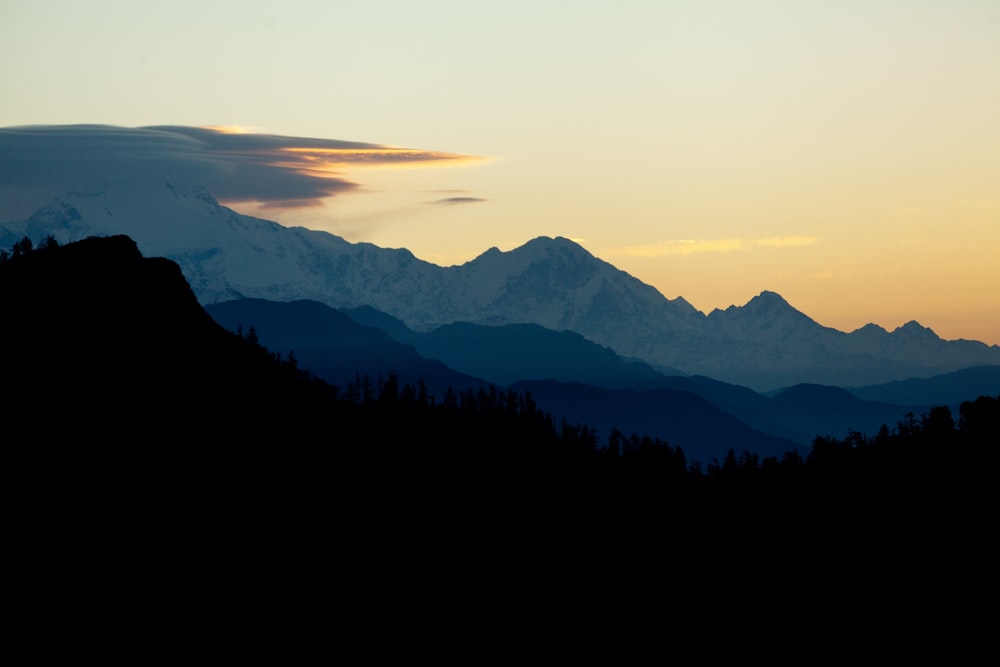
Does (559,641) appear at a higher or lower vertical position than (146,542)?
lower

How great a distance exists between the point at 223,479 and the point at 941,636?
317 ft

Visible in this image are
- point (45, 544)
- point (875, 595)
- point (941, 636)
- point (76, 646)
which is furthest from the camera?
point (875, 595)

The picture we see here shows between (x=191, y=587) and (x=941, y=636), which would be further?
(x=941, y=636)

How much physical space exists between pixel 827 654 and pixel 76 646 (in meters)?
93.1

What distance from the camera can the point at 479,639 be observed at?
191 m

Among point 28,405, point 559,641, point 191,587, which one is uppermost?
point 28,405

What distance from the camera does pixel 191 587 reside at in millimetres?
168500

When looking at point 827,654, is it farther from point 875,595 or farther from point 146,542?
point 146,542

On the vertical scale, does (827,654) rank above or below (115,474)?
below

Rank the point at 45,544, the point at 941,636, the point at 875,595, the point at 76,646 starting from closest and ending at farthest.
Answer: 1. the point at 76,646
2. the point at 45,544
3. the point at 941,636
4. the point at 875,595

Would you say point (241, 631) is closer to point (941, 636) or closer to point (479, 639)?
point (479, 639)

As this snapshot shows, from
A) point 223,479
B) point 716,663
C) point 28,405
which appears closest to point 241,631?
point 223,479

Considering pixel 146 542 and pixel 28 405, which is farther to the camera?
pixel 28 405

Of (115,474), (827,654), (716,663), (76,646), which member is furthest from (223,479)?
(827,654)
